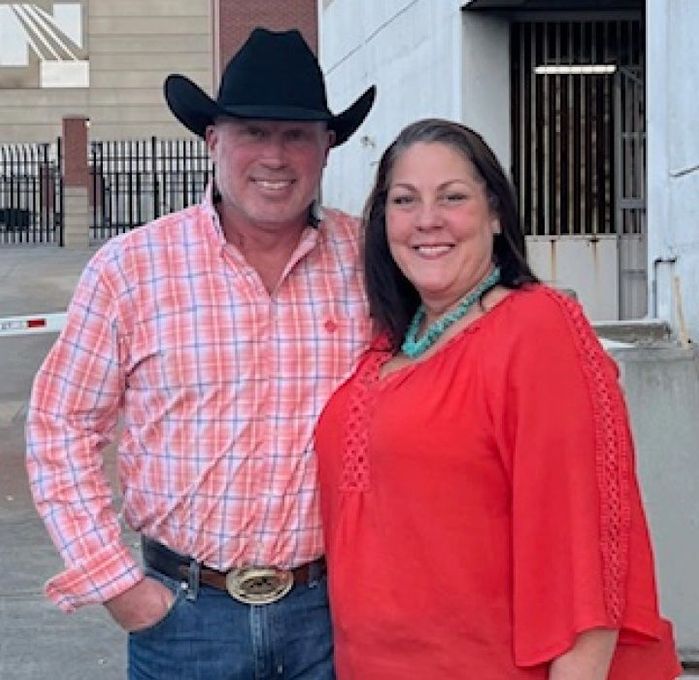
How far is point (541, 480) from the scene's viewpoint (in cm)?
229

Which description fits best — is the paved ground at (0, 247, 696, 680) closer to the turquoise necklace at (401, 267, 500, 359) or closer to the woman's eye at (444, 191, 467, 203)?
the turquoise necklace at (401, 267, 500, 359)

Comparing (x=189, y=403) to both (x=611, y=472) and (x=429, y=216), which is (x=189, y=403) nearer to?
(x=429, y=216)

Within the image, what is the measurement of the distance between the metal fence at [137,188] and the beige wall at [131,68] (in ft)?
27.7

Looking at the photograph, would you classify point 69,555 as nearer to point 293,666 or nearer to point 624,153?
point 293,666

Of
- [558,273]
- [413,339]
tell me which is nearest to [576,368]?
[413,339]

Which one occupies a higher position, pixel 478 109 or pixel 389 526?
pixel 478 109

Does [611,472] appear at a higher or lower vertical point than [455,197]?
lower

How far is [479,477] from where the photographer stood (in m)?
2.36

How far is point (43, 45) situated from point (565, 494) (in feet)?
153

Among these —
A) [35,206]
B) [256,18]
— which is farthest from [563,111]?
[256,18]

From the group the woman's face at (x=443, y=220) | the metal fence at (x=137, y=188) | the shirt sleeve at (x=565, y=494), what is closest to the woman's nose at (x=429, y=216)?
the woman's face at (x=443, y=220)

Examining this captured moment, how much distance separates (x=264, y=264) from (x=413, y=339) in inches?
15.9

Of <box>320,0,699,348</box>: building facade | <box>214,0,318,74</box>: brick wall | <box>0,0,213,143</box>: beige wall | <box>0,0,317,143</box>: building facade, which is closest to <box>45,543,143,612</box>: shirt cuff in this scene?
<box>320,0,699,348</box>: building facade

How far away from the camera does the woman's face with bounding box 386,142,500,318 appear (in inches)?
98.5
